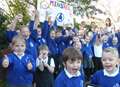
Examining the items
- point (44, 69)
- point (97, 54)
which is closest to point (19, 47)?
point (44, 69)

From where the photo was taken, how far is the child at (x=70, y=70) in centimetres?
496

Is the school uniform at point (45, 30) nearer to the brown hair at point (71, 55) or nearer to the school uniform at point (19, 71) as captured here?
the school uniform at point (19, 71)

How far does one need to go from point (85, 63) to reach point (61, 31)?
1.24 metres

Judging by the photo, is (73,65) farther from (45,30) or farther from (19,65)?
(45,30)

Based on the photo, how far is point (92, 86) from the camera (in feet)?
16.7

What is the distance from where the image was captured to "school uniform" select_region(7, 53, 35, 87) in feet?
25.3

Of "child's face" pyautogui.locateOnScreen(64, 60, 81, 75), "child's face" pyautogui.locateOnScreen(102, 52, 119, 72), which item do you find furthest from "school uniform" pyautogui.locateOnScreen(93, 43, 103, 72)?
"child's face" pyautogui.locateOnScreen(64, 60, 81, 75)

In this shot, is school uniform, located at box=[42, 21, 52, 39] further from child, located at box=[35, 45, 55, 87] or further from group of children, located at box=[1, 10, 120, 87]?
child, located at box=[35, 45, 55, 87]

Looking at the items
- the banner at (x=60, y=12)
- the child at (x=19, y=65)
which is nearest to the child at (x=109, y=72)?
the child at (x=19, y=65)

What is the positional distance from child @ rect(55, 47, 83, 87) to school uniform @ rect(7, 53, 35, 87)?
241 cm

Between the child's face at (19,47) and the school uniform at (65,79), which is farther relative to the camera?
the child's face at (19,47)

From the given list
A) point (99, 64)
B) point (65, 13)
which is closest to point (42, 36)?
point (65, 13)

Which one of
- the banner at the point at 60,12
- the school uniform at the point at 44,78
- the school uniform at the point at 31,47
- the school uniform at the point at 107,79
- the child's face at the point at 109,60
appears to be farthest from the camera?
the banner at the point at 60,12

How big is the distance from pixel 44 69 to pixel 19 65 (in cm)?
118
